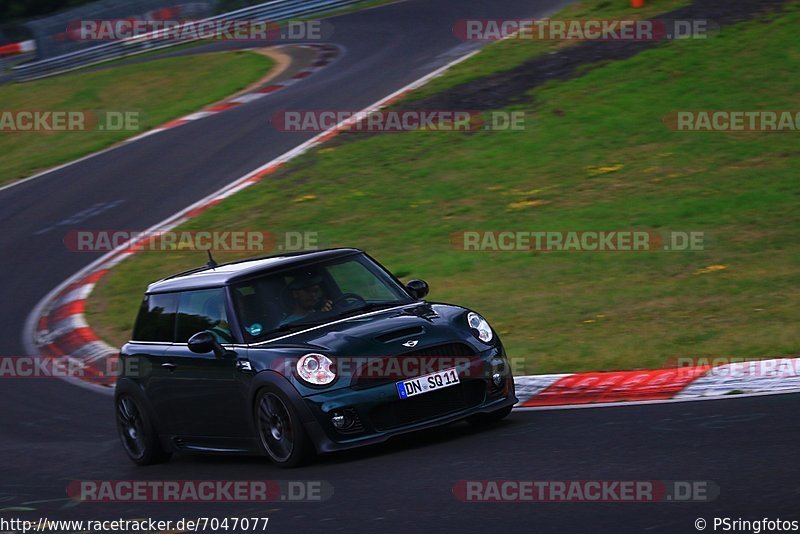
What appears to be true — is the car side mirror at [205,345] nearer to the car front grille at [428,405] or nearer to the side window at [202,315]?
the side window at [202,315]

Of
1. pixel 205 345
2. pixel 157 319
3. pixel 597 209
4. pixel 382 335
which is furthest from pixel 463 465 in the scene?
pixel 597 209

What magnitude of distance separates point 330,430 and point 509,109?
41.3 feet

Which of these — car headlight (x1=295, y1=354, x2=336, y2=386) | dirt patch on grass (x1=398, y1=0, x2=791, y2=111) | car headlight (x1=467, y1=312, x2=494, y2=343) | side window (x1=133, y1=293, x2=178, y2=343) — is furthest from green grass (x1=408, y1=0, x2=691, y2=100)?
car headlight (x1=295, y1=354, x2=336, y2=386)

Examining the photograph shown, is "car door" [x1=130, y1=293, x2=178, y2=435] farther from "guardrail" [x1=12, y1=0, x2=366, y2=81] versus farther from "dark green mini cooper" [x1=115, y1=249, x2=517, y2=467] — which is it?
"guardrail" [x1=12, y1=0, x2=366, y2=81]

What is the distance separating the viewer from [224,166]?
20.0 m

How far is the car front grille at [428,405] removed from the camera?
7434mm

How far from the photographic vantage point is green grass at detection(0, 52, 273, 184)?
24359 mm

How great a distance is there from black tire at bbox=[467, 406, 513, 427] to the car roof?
157cm

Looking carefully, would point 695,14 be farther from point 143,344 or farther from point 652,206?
point 143,344

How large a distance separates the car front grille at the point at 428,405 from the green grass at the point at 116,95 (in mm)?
17161

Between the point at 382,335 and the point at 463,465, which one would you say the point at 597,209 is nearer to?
the point at 382,335

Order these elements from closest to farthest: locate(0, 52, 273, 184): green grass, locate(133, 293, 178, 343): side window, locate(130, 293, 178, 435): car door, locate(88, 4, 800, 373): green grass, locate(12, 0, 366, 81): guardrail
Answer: locate(130, 293, 178, 435): car door < locate(133, 293, 178, 343): side window < locate(88, 4, 800, 373): green grass < locate(0, 52, 273, 184): green grass < locate(12, 0, 366, 81): guardrail

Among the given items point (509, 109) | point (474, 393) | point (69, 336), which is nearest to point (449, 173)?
point (509, 109)

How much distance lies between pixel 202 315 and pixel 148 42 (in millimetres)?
27965
